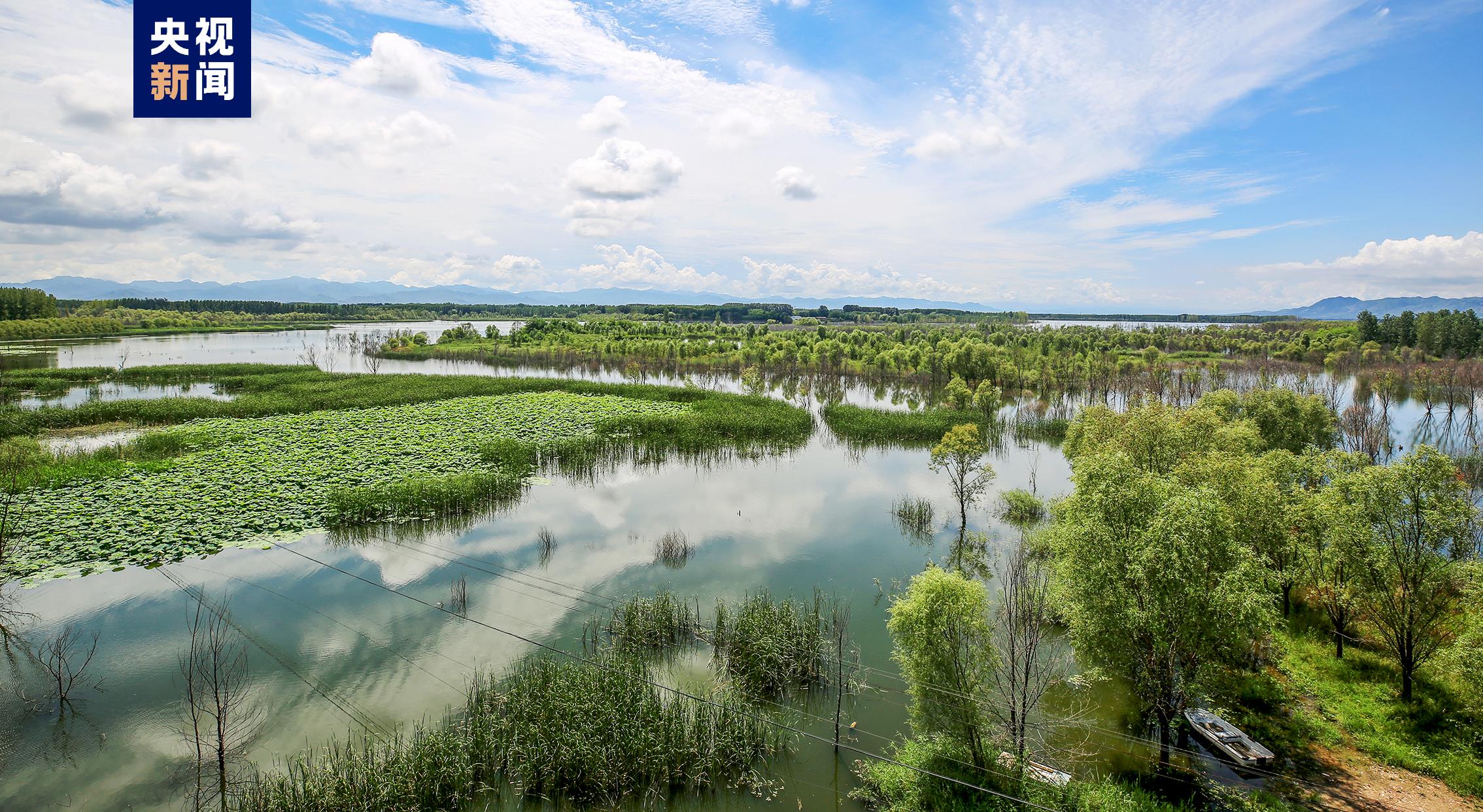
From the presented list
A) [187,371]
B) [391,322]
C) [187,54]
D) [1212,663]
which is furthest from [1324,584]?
[391,322]

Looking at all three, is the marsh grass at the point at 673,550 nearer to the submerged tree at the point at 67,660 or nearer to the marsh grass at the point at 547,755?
the marsh grass at the point at 547,755

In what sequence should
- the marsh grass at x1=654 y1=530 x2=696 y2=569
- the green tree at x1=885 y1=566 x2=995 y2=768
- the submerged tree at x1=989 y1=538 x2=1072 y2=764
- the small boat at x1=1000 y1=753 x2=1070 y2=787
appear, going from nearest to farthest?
1. the small boat at x1=1000 y1=753 x2=1070 y2=787
2. the green tree at x1=885 y1=566 x2=995 y2=768
3. the submerged tree at x1=989 y1=538 x2=1072 y2=764
4. the marsh grass at x1=654 y1=530 x2=696 y2=569

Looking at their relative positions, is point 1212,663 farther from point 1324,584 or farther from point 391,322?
point 391,322

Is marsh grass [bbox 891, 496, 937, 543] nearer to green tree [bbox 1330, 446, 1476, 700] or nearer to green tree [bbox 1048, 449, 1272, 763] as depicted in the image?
green tree [bbox 1048, 449, 1272, 763]

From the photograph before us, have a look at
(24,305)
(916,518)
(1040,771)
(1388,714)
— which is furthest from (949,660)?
(24,305)

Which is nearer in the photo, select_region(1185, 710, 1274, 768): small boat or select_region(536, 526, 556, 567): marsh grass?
select_region(1185, 710, 1274, 768): small boat

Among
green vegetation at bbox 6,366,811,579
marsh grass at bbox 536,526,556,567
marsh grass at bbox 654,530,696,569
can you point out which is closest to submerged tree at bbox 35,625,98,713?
green vegetation at bbox 6,366,811,579

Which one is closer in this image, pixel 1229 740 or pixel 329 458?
pixel 1229 740

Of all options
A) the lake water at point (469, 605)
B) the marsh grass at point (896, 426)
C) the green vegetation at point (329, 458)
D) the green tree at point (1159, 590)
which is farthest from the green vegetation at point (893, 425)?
the green tree at point (1159, 590)

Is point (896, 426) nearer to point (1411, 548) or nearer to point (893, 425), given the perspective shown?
point (893, 425)
